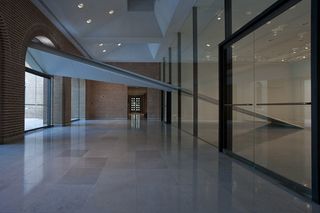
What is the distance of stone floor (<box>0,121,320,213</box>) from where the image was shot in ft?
10.7

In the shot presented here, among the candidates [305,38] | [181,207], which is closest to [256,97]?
[305,38]

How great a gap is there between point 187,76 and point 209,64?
10.7 ft

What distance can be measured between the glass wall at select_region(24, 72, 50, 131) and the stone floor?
629 cm

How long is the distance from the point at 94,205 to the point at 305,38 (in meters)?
3.45

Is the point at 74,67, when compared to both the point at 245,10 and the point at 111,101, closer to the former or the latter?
the point at 245,10

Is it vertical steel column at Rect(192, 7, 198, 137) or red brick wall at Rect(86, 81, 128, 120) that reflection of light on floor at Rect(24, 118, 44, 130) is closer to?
vertical steel column at Rect(192, 7, 198, 137)

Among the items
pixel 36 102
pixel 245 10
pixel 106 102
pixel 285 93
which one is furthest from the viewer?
pixel 106 102

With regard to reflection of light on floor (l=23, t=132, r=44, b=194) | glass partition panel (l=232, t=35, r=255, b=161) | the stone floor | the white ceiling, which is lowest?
the stone floor

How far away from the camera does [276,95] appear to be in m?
4.94

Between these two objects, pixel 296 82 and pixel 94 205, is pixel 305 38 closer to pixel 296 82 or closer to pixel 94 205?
A: pixel 296 82

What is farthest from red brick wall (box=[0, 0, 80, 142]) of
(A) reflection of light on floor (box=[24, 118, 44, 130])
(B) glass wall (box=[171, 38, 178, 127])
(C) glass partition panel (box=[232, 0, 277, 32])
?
(B) glass wall (box=[171, 38, 178, 127])

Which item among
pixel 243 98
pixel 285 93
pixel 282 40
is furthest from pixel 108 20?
pixel 285 93

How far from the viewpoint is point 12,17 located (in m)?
8.37

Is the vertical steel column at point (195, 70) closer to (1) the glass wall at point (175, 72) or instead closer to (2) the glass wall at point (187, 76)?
(2) the glass wall at point (187, 76)
